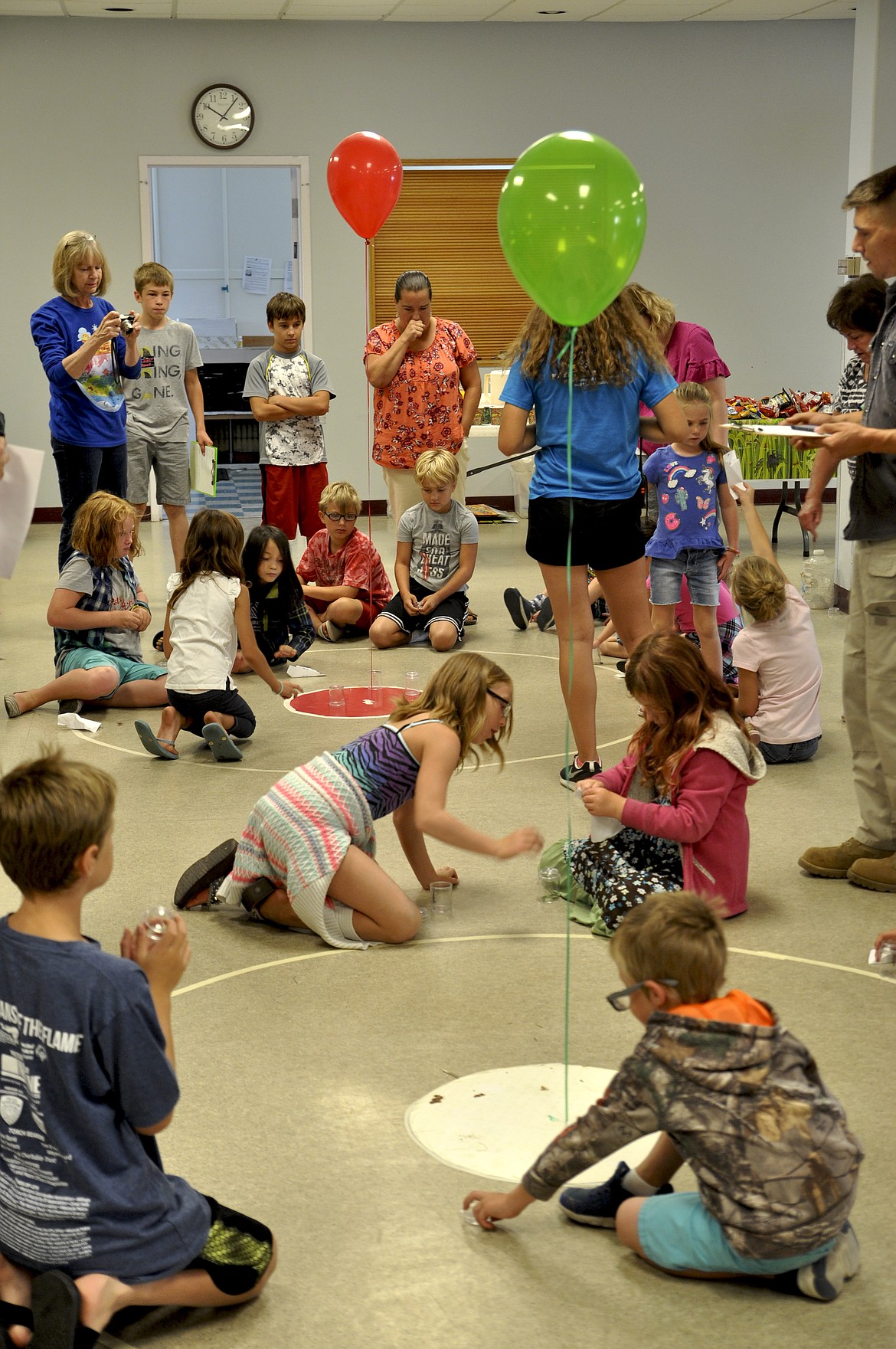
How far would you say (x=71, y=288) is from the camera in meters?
5.87

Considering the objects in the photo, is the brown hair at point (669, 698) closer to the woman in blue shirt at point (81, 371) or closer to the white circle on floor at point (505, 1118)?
the white circle on floor at point (505, 1118)

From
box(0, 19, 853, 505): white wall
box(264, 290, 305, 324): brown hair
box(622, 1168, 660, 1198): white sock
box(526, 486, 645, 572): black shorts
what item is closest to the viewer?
box(622, 1168, 660, 1198): white sock

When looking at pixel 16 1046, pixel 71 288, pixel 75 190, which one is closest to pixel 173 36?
pixel 75 190

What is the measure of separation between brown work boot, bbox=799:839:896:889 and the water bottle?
3631mm

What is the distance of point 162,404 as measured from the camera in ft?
22.1

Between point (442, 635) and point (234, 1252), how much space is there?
167 inches

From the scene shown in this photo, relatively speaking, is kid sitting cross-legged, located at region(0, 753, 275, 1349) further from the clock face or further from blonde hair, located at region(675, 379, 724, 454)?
the clock face

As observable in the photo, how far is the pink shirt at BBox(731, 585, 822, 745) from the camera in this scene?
14.5 feet

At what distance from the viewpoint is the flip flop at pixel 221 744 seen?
14.6ft

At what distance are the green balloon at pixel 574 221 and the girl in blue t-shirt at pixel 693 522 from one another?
6.88ft

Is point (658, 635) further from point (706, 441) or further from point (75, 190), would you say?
point (75, 190)

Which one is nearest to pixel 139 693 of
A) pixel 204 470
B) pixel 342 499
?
pixel 342 499

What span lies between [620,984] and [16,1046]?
1.52 meters

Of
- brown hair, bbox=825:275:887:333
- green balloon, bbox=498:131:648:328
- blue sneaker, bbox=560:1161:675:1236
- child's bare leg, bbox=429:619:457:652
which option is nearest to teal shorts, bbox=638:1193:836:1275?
blue sneaker, bbox=560:1161:675:1236
